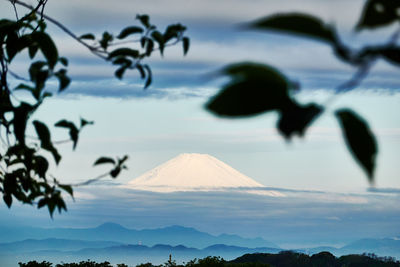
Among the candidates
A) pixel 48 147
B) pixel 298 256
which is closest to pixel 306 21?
pixel 48 147

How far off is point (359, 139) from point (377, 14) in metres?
0.18

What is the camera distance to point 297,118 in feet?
1.66

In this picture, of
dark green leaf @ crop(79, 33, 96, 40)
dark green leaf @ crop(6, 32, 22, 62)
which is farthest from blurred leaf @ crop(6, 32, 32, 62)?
dark green leaf @ crop(79, 33, 96, 40)

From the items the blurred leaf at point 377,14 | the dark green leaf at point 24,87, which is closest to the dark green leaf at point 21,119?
the dark green leaf at point 24,87

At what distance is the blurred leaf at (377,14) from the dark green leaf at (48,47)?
1.14m

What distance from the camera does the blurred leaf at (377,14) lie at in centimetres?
59

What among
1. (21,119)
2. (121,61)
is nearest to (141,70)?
(121,61)

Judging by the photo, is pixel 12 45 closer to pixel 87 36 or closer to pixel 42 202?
pixel 87 36

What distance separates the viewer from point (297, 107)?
1.70 ft

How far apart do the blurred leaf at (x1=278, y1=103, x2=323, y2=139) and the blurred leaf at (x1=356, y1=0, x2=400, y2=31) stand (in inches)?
5.3

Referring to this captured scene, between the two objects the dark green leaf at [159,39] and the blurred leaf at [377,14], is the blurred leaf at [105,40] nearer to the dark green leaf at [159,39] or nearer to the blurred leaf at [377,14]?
the dark green leaf at [159,39]

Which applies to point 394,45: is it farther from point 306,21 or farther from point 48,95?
point 48,95

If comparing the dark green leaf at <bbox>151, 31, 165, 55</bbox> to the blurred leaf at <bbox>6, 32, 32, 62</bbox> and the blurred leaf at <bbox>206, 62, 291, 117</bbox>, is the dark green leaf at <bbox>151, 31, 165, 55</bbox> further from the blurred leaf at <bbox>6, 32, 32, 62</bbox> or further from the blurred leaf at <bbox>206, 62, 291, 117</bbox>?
the blurred leaf at <bbox>206, 62, 291, 117</bbox>

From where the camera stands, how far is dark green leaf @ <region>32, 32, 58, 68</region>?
5.07ft
